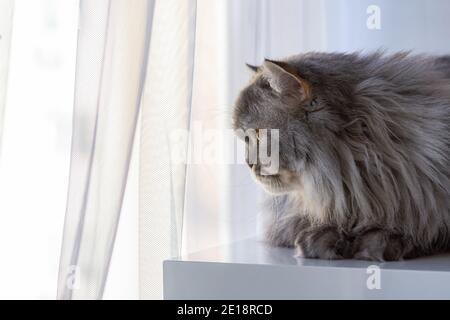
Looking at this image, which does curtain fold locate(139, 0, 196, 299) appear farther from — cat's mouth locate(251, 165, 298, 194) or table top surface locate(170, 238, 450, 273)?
cat's mouth locate(251, 165, 298, 194)

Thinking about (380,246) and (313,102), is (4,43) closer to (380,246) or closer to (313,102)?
(313,102)

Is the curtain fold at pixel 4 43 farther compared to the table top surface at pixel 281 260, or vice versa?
the curtain fold at pixel 4 43

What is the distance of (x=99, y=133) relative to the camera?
119cm

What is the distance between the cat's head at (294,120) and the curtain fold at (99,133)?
30 cm

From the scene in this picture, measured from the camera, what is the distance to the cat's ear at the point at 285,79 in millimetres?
996

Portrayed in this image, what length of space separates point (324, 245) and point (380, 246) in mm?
89

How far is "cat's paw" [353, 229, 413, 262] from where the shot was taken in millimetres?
964

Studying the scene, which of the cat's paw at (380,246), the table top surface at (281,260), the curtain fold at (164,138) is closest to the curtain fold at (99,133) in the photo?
the curtain fold at (164,138)

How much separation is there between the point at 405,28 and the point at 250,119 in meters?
0.93

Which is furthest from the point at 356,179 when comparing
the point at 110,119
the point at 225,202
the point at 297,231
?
the point at 225,202

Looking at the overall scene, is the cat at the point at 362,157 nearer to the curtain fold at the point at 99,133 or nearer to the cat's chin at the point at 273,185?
the cat's chin at the point at 273,185

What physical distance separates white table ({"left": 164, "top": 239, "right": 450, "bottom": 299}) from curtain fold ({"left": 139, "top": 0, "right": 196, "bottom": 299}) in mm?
243

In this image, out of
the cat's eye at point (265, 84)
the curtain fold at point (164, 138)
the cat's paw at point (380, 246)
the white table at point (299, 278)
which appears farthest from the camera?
the curtain fold at point (164, 138)

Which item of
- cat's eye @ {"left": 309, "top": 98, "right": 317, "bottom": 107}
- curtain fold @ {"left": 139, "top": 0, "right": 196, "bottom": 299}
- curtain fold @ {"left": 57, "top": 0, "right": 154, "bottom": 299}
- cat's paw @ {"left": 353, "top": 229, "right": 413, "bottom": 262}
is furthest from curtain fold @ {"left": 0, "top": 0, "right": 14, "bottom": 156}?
cat's paw @ {"left": 353, "top": 229, "right": 413, "bottom": 262}
